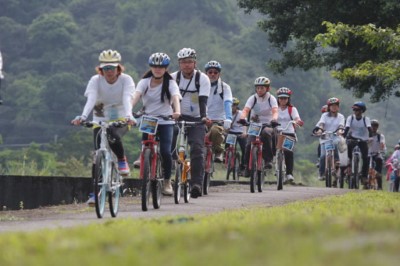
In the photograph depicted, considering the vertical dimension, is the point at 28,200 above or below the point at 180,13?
below

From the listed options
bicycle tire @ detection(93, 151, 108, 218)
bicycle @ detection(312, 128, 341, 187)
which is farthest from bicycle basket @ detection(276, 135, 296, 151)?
bicycle tire @ detection(93, 151, 108, 218)

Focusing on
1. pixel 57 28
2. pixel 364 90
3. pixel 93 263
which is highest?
pixel 57 28

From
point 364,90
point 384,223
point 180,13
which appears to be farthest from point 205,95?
point 180,13

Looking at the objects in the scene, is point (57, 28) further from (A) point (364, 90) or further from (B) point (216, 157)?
(B) point (216, 157)

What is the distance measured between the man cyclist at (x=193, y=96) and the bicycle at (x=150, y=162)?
1848 mm

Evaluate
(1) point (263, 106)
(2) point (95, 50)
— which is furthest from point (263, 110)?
(2) point (95, 50)

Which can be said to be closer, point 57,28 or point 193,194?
point 193,194

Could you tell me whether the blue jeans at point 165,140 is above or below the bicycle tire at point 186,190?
above

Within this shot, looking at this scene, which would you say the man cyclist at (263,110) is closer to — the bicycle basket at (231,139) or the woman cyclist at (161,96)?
the woman cyclist at (161,96)

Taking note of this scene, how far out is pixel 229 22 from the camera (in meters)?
137

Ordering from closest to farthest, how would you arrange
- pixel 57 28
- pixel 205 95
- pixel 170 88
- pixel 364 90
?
pixel 170 88
pixel 205 95
pixel 364 90
pixel 57 28

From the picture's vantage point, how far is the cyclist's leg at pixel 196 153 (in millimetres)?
16953

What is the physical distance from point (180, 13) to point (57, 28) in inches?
791

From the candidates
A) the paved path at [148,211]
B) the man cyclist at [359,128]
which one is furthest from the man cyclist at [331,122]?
the paved path at [148,211]
